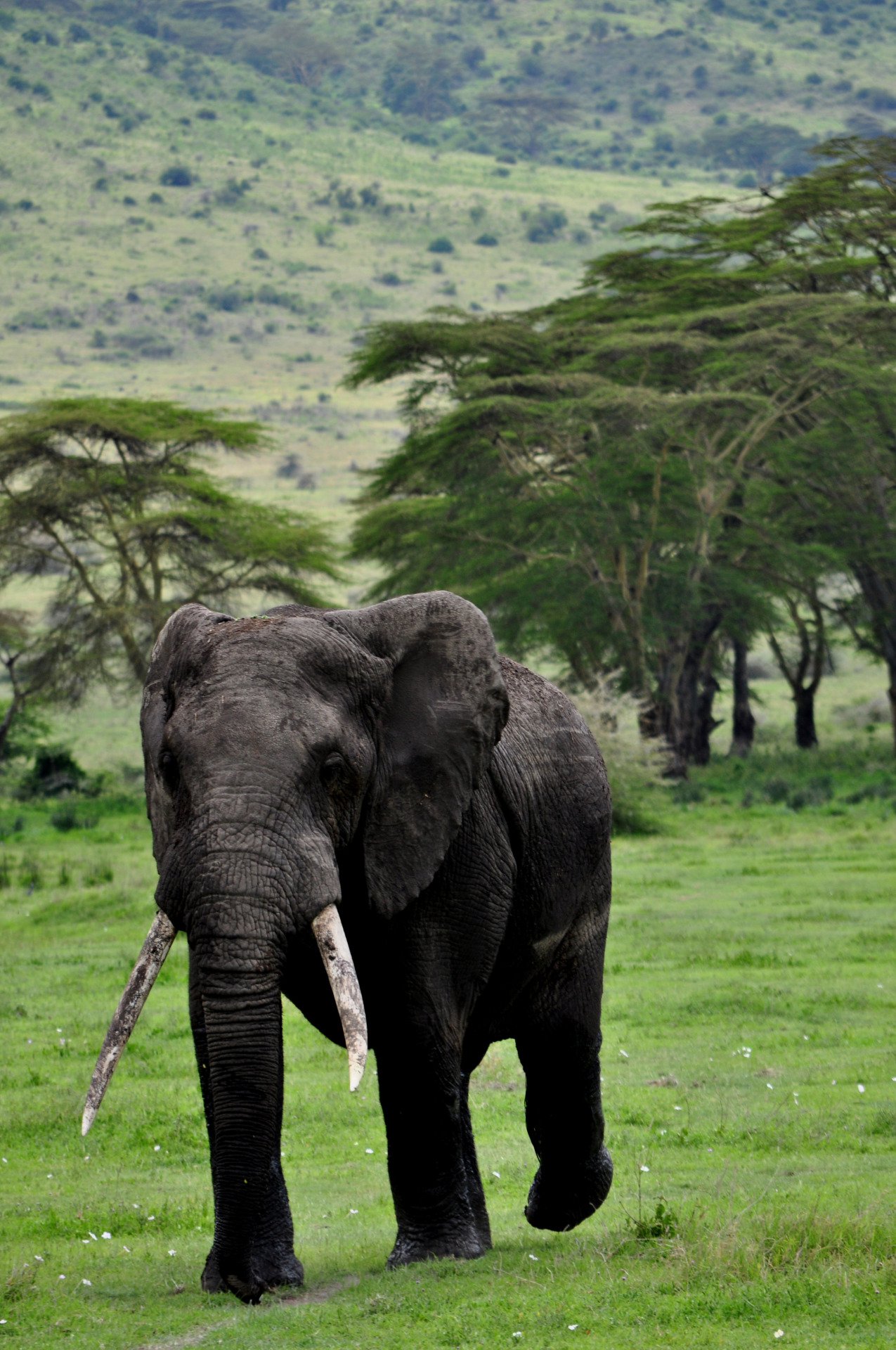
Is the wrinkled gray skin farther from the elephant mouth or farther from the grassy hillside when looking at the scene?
the grassy hillside

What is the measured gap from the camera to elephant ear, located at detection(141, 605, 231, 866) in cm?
559

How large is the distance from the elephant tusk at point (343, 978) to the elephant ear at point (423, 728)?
529 mm

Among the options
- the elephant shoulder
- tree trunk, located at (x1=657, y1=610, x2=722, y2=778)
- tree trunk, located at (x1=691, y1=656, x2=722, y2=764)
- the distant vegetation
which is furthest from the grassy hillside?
the elephant shoulder

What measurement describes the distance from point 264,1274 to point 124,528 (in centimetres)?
3000

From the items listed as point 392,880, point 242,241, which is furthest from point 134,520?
point 242,241

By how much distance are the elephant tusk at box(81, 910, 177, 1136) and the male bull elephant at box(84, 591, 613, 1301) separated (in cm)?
1

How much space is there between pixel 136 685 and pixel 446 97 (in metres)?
174

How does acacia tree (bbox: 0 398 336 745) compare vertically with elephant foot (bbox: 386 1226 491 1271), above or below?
below

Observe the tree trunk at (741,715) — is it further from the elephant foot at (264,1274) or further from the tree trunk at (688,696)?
the elephant foot at (264,1274)

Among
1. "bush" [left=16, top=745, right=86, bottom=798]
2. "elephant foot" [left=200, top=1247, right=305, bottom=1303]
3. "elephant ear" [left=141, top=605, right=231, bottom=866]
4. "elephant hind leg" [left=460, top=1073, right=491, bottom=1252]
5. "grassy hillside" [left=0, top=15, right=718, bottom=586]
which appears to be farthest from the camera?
"grassy hillside" [left=0, top=15, right=718, bottom=586]

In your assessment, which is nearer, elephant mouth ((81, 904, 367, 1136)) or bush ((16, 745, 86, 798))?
elephant mouth ((81, 904, 367, 1136))

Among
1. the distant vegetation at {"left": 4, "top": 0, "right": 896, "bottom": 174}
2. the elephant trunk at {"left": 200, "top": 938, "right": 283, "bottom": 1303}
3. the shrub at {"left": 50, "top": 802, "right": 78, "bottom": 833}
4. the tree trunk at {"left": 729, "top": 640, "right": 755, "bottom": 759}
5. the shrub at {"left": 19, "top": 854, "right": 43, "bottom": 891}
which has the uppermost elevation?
the distant vegetation at {"left": 4, "top": 0, "right": 896, "bottom": 174}

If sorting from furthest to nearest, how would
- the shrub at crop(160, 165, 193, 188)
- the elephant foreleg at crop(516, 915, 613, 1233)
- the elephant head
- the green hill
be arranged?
the shrub at crop(160, 165, 193, 188)
the green hill
the elephant foreleg at crop(516, 915, 613, 1233)
the elephant head

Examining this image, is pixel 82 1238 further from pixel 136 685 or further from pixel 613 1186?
pixel 136 685
